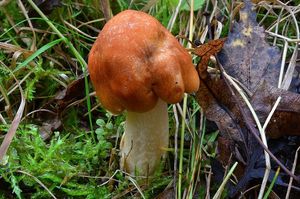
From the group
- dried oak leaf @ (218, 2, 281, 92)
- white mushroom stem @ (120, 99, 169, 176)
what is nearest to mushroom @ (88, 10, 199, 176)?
white mushroom stem @ (120, 99, 169, 176)

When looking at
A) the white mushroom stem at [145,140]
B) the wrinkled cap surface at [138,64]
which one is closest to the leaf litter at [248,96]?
the white mushroom stem at [145,140]

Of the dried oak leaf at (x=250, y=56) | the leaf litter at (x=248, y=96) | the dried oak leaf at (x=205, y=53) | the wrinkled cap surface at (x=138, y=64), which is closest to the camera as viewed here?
the wrinkled cap surface at (x=138, y=64)

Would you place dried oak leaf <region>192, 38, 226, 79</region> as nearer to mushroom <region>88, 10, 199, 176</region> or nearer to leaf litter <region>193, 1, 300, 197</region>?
A: leaf litter <region>193, 1, 300, 197</region>

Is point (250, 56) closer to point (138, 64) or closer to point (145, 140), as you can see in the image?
point (145, 140)

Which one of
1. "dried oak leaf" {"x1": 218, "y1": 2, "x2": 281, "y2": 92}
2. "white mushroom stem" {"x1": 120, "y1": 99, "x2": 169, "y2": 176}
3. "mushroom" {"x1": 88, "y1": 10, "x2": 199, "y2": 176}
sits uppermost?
"mushroom" {"x1": 88, "y1": 10, "x2": 199, "y2": 176}

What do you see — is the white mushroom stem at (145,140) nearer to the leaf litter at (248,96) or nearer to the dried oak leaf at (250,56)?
the leaf litter at (248,96)

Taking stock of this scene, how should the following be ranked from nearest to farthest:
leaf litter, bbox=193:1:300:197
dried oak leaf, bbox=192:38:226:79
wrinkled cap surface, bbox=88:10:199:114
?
1. wrinkled cap surface, bbox=88:10:199:114
2. leaf litter, bbox=193:1:300:197
3. dried oak leaf, bbox=192:38:226:79
